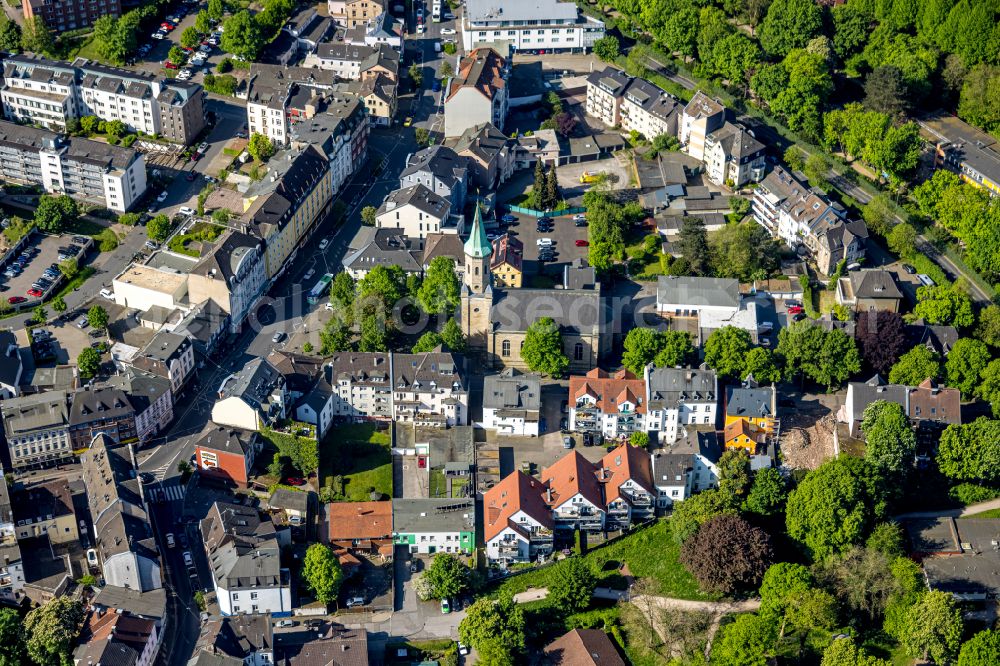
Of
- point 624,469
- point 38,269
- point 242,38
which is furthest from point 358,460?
point 242,38

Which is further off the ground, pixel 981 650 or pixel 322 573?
pixel 981 650

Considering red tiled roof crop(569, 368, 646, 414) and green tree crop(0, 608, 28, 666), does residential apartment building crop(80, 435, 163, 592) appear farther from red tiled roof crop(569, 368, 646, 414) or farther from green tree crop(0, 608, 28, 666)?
red tiled roof crop(569, 368, 646, 414)

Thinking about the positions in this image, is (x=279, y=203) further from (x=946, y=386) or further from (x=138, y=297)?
(x=946, y=386)

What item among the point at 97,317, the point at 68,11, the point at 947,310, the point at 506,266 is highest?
the point at 68,11

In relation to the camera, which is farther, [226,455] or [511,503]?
[226,455]

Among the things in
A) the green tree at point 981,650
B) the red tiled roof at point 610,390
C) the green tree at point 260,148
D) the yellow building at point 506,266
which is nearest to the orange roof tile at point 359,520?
the red tiled roof at point 610,390

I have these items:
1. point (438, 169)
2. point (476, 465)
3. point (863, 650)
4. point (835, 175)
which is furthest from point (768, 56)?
point (863, 650)

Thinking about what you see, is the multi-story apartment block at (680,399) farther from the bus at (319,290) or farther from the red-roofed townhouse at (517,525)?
the bus at (319,290)

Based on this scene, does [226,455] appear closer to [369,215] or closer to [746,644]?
[369,215]
